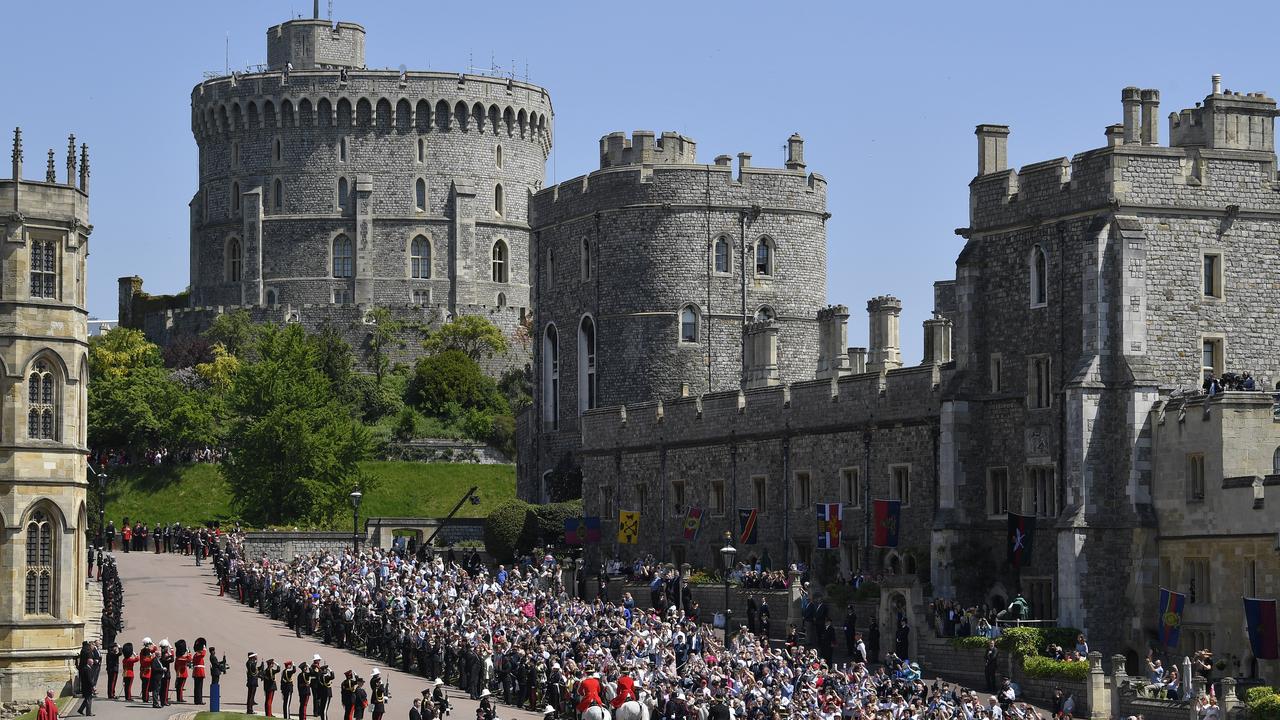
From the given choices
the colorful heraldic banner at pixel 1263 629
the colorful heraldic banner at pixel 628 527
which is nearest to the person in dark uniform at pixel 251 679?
the colorful heraldic banner at pixel 1263 629

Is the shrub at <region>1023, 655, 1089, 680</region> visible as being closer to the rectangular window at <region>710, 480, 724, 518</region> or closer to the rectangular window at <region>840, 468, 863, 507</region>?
the rectangular window at <region>840, 468, 863, 507</region>

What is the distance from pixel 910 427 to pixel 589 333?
2136cm

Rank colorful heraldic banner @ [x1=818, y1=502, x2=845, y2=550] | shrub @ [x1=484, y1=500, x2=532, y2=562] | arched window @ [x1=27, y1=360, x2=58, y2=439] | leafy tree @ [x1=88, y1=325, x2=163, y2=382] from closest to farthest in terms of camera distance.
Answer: arched window @ [x1=27, y1=360, x2=58, y2=439] → colorful heraldic banner @ [x1=818, y1=502, x2=845, y2=550] → shrub @ [x1=484, y1=500, x2=532, y2=562] → leafy tree @ [x1=88, y1=325, x2=163, y2=382]

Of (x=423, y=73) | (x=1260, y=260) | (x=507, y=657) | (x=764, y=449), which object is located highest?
(x=423, y=73)

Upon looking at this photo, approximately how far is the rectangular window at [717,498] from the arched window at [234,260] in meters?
65.2

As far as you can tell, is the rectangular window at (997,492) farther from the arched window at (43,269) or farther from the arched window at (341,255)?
the arched window at (341,255)

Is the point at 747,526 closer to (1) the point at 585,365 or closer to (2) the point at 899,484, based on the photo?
(2) the point at 899,484

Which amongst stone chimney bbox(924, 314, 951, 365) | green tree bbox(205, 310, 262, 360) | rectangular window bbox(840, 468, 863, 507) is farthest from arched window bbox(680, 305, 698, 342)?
green tree bbox(205, 310, 262, 360)

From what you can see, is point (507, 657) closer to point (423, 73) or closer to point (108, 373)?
point (108, 373)

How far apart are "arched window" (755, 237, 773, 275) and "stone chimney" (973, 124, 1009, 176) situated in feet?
65.3

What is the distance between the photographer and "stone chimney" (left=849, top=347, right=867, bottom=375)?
69188 mm

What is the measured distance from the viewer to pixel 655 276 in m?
73.7

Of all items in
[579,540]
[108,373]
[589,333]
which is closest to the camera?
[579,540]

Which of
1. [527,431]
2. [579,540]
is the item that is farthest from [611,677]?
[527,431]
